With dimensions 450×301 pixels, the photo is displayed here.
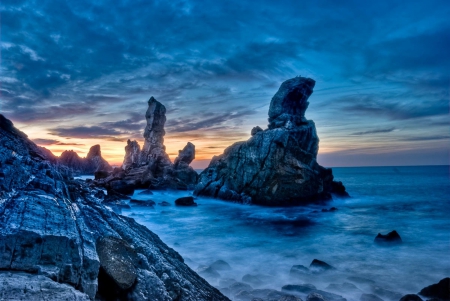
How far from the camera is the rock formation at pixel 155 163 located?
144ft

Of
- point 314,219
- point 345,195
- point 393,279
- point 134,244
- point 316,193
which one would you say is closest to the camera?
point 134,244

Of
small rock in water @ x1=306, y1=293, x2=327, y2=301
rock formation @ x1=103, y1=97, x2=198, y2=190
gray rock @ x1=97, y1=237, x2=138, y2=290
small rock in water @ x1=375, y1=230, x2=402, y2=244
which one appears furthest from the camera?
rock formation @ x1=103, y1=97, x2=198, y2=190

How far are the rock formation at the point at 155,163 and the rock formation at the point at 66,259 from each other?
34.4 meters

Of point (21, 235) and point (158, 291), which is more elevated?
point (21, 235)

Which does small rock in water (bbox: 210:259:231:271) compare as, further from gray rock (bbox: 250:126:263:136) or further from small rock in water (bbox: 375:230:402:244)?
gray rock (bbox: 250:126:263:136)

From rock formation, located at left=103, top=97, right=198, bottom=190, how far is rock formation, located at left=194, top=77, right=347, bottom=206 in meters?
10.5

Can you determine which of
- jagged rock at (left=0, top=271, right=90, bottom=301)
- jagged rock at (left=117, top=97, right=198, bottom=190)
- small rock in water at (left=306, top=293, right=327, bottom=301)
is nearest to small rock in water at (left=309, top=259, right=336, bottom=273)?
small rock in water at (left=306, top=293, right=327, bottom=301)

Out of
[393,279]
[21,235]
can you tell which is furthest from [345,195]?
[21,235]

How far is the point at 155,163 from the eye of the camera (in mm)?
49562

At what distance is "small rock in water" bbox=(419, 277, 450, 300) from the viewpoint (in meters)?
8.61

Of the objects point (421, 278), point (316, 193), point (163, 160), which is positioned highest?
point (163, 160)

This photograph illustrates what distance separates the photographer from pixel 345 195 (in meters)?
39.1

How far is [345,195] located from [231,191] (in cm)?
1827

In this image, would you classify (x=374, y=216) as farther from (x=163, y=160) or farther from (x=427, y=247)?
(x=163, y=160)
